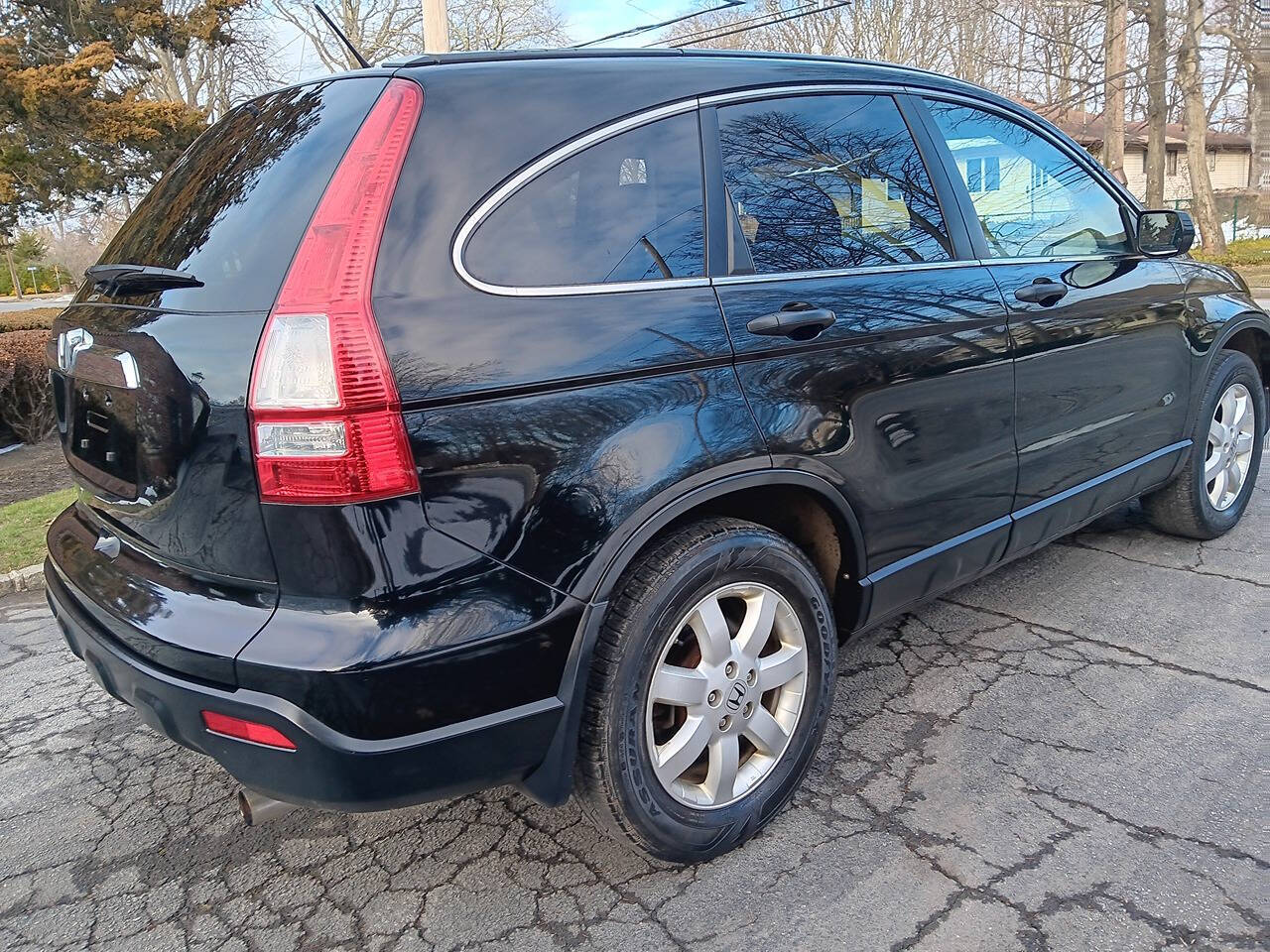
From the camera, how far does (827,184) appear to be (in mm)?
2689

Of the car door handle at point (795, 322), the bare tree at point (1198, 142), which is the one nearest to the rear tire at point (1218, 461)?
the car door handle at point (795, 322)

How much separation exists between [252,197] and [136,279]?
1.10 feet

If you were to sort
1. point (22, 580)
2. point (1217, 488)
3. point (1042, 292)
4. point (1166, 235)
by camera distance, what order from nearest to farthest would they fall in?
point (1042, 292) < point (1166, 235) < point (1217, 488) < point (22, 580)

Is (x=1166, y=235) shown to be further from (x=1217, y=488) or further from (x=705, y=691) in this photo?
(x=705, y=691)

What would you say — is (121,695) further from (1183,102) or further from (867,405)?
(1183,102)

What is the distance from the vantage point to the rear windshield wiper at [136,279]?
2059mm

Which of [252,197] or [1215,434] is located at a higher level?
[252,197]

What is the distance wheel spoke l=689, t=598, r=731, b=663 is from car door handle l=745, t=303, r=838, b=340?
0.66 metres

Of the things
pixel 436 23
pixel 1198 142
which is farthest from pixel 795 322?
pixel 1198 142

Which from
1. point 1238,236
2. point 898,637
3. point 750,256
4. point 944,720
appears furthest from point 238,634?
point 1238,236

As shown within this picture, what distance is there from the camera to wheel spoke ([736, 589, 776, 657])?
2.34 metres

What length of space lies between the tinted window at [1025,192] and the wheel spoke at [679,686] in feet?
5.83

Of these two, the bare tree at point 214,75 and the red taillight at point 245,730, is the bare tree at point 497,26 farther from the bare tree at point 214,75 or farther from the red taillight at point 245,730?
the red taillight at point 245,730

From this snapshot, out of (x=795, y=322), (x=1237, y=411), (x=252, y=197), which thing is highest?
(x=252, y=197)
